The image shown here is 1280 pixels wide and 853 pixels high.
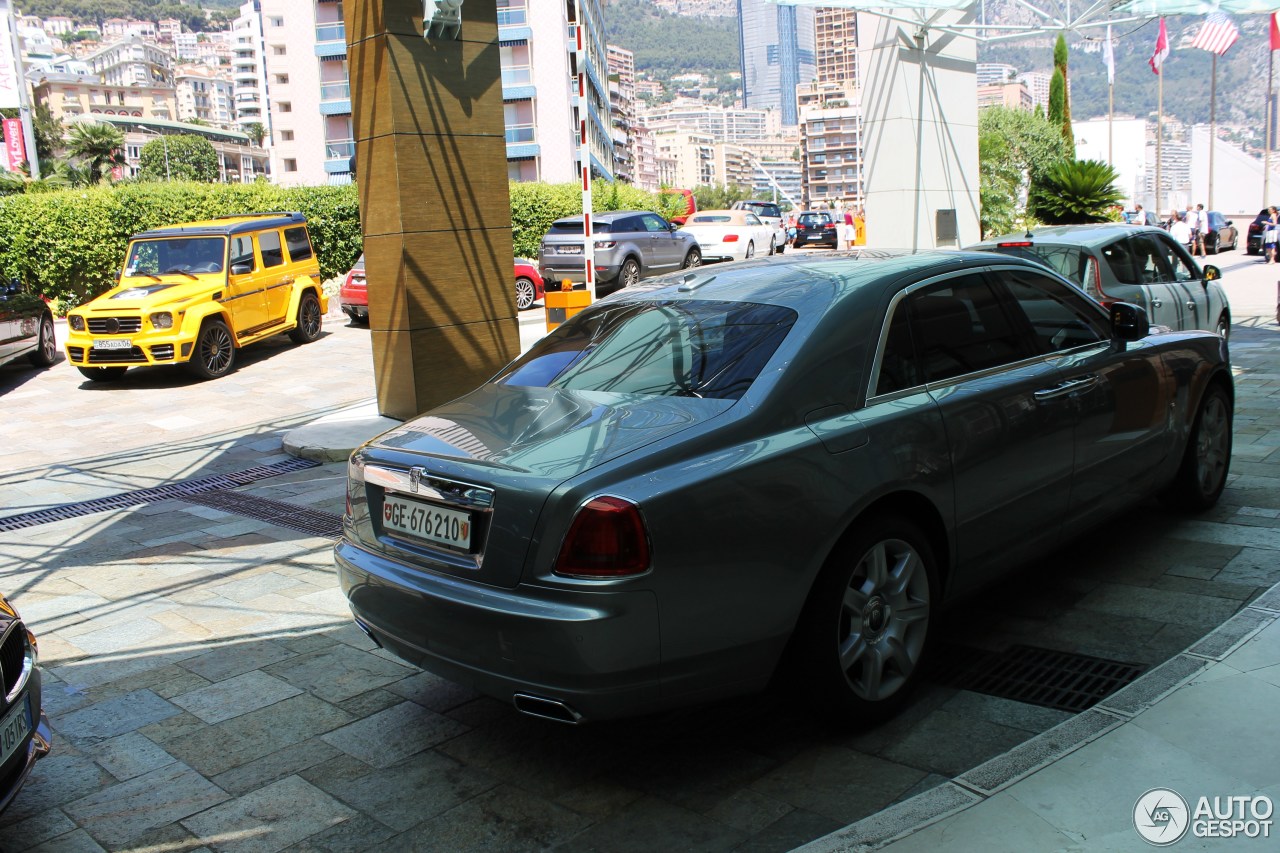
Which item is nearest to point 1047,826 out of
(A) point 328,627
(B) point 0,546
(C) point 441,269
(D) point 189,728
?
(D) point 189,728

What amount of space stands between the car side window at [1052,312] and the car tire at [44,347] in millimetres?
15560

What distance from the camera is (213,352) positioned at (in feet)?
49.1

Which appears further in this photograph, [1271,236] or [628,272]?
[1271,236]

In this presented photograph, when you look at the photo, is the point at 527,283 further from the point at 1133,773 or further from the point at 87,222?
the point at 1133,773

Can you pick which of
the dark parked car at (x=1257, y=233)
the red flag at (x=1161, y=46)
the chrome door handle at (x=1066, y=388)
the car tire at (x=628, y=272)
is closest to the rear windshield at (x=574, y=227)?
the car tire at (x=628, y=272)

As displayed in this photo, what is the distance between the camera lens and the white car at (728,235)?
2800 centimetres

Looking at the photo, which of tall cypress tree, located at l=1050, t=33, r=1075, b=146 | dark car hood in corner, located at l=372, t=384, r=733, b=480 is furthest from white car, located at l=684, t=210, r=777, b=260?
dark car hood in corner, located at l=372, t=384, r=733, b=480

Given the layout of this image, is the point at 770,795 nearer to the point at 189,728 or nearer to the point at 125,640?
the point at 189,728

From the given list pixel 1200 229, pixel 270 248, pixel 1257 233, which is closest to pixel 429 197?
pixel 270 248

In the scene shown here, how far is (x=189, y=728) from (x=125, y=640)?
1.26m

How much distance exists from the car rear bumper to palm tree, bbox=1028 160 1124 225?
843 inches

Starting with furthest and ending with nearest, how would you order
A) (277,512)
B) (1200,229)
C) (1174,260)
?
1. (1200,229)
2. (1174,260)
3. (277,512)

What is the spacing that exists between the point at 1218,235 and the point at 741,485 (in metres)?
36.5

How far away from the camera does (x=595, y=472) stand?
10.4 ft
